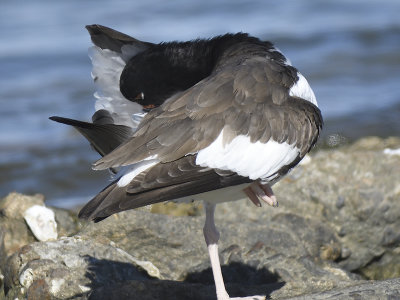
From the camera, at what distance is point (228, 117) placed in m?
4.00

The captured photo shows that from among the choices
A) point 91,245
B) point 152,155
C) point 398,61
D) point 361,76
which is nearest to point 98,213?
point 152,155

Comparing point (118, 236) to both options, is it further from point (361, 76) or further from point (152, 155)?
point (361, 76)

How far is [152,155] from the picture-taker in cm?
381

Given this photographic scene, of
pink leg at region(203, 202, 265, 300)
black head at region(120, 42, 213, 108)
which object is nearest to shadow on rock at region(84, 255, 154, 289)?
pink leg at region(203, 202, 265, 300)

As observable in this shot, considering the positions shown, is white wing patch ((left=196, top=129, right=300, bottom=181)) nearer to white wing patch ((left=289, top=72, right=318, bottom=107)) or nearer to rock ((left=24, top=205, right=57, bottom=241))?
white wing patch ((left=289, top=72, right=318, bottom=107))

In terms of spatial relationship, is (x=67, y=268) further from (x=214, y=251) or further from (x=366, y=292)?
(x=366, y=292)

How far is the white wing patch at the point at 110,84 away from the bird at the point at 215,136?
0.03 m

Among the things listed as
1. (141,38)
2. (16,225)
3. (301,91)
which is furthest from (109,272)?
(141,38)

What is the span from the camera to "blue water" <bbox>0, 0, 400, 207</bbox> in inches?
376

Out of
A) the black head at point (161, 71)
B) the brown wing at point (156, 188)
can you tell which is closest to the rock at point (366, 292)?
the brown wing at point (156, 188)

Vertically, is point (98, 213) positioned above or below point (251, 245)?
above

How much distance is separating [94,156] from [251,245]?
476 centimetres

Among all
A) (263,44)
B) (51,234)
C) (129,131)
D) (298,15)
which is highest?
(298,15)

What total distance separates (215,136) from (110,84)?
1.53 meters
